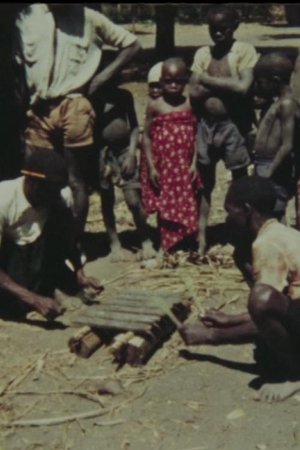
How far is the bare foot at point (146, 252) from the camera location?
747 centimetres

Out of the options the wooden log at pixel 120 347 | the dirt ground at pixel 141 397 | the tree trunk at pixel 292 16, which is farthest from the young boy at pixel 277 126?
the tree trunk at pixel 292 16

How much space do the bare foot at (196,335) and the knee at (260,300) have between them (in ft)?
1.43

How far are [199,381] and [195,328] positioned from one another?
32 centimetres

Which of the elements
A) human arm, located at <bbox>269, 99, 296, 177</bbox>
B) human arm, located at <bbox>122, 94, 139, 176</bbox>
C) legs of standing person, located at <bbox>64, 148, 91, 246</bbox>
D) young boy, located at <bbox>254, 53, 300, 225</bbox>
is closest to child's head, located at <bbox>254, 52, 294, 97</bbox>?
young boy, located at <bbox>254, 53, 300, 225</bbox>

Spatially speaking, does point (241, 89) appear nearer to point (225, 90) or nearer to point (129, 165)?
point (225, 90)

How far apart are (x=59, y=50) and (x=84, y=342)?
239 cm

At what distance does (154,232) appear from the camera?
27.1 feet

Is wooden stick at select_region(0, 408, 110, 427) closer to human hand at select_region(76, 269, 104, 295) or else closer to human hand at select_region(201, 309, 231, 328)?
human hand at select_region(201, 309, 231, 328)

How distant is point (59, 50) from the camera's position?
681cm

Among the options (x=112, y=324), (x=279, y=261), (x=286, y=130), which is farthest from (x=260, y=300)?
(x=286, y=130)

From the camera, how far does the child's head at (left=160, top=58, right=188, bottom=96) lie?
22.5 feet

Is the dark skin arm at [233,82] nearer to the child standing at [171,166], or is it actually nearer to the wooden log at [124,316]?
the child standing at [171,166]

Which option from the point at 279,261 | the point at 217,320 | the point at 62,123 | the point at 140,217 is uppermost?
the point at 62,123

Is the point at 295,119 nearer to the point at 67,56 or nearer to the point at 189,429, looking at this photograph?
the point at 67,56
